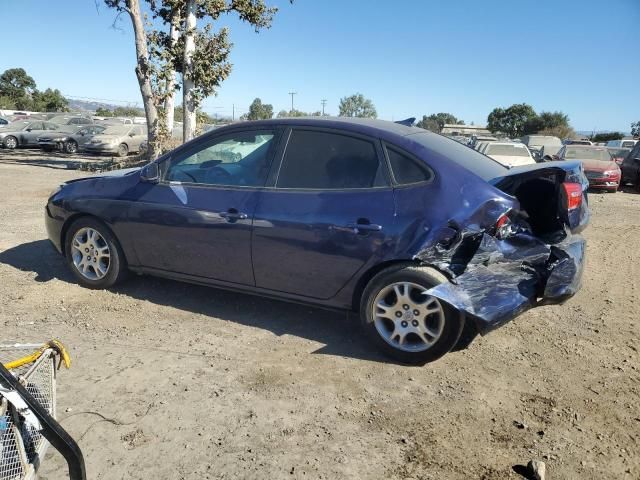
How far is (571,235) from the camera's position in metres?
4.11

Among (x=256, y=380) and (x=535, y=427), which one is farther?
(x=256, y=380)

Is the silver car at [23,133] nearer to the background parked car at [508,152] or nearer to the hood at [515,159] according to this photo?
the background parked car at [508,152]

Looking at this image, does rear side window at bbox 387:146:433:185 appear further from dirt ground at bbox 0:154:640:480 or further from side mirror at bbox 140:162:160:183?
side mirror at bbox 140:162:160:183

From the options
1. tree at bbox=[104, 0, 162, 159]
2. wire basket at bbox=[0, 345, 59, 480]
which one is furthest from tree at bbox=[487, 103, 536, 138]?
wire basket at bbox=[0, 345, 59, 480]

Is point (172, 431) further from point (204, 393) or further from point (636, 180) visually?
point (636, 180)

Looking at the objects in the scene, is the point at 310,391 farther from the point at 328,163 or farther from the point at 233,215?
the point at 328,163

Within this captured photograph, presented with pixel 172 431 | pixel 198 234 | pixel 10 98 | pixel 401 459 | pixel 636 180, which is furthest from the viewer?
pixel 10 98

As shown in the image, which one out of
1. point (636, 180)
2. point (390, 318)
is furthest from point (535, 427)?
point (636, 180)

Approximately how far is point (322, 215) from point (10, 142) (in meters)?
26.6

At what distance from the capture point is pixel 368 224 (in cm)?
373

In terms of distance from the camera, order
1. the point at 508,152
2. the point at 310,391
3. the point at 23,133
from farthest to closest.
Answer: the point at 23,133
the point at 508,152
the point at 310,391

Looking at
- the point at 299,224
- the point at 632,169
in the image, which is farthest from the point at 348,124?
the point at 632,169

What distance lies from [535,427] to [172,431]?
2.05 metres

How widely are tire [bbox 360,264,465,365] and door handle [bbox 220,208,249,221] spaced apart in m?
1.14
